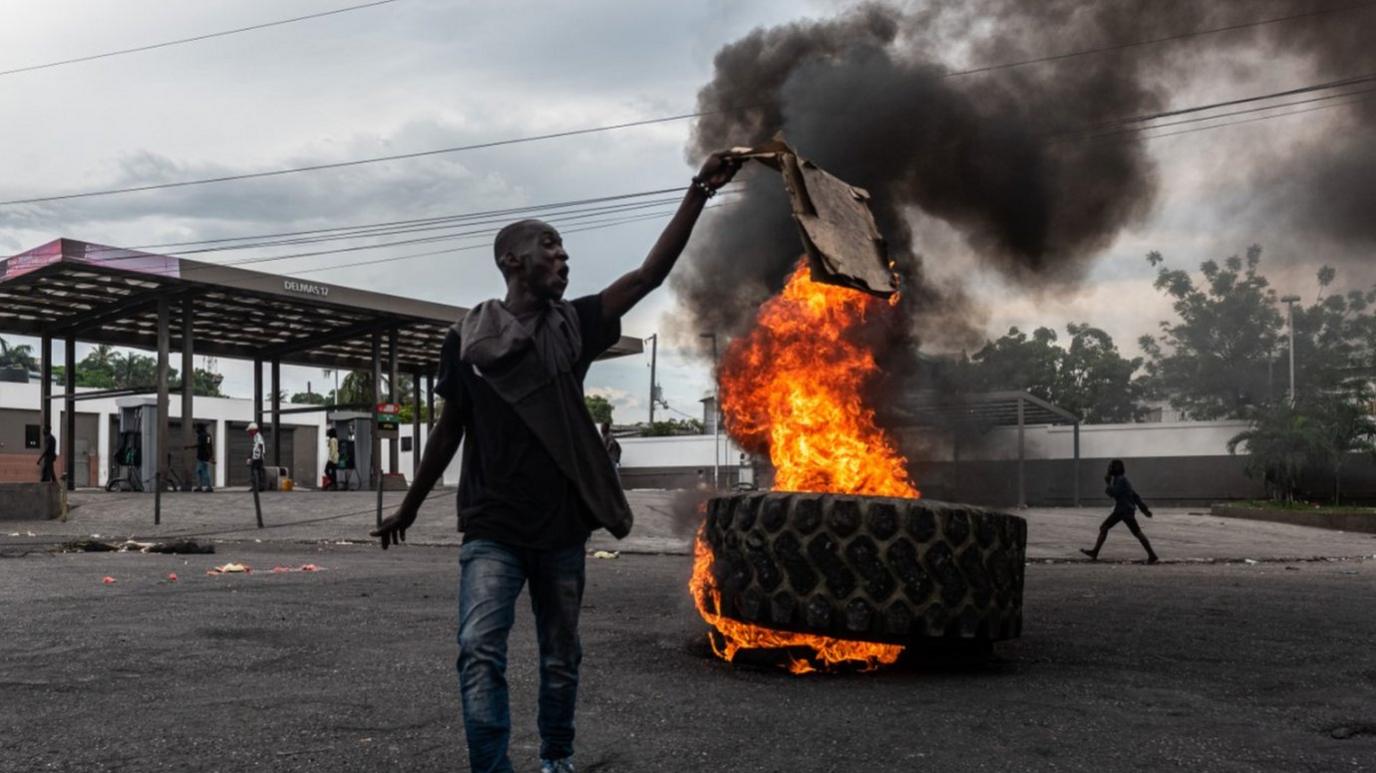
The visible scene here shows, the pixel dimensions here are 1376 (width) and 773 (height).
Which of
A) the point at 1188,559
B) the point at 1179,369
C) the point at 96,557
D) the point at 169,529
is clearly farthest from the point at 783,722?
the point at 1179,369

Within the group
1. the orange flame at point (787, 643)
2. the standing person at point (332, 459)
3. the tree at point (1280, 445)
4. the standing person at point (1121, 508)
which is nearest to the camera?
the orange flame at point (787, 643)

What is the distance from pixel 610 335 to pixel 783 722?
1.77 m

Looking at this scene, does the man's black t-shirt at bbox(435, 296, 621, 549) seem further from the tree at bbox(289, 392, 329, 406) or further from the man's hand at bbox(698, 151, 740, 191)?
the tree at bbox(289, 392, 329, 406)

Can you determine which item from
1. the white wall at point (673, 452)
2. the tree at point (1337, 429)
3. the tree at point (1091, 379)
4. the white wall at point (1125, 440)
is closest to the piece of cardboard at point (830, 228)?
the white wall at point (1125, 440)

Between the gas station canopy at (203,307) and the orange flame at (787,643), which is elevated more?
the gas station canopy at (203,307)

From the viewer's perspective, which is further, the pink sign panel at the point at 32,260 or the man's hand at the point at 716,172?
the pink sign panel at the point at 32,260

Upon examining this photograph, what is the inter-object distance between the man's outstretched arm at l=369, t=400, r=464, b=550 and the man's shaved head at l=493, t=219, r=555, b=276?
51cm

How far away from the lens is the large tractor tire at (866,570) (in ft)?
17.1

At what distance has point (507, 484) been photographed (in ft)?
10.9

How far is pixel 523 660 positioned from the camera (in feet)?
18.9

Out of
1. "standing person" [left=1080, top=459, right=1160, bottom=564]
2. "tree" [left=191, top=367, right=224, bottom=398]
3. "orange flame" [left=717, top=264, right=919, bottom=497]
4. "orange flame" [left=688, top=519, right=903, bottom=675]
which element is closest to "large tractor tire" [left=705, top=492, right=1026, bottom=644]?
"orange flame" [left=688, top=519, right=903, bottom=675]

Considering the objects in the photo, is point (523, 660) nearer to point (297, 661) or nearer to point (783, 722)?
point (297, 661)

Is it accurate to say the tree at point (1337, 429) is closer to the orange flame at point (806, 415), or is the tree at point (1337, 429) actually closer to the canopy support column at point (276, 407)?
the orange flame at point (806, 415)

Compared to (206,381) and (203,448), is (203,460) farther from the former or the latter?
(206,381)
